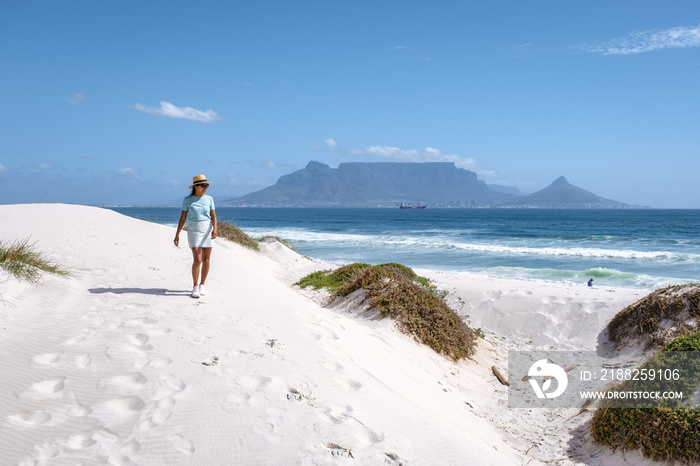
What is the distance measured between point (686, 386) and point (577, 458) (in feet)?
3.94

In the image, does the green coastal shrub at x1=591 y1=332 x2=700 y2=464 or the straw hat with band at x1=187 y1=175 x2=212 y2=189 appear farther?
the straw hat with band at x1=187 y1=175 x2=212 y2=189

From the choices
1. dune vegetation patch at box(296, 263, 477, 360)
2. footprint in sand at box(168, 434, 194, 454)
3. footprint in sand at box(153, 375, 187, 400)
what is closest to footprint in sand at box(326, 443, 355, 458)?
footprint in sand at box(168, 434, 194, 454)

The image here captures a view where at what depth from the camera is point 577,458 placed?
13.8ft

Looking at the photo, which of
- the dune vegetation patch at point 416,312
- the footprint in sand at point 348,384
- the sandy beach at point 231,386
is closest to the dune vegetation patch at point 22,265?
the sandy beach at point 231,386

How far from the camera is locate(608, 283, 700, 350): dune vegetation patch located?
7062mm

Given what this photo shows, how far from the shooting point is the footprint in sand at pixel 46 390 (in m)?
3.45

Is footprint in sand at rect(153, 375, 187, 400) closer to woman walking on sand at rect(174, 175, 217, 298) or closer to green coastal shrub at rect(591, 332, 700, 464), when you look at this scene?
woman walking on sand at rect(174, 175, 217, 298)

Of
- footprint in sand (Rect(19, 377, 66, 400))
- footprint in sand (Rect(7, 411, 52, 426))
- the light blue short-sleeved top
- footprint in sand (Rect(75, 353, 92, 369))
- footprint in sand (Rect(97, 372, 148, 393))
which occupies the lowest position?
footprint in sand (Rect(7, 411, 52, 426))

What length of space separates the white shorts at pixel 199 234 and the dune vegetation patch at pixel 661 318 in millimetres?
7344

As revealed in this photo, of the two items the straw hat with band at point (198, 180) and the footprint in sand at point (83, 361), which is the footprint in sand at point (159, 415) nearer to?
the footprint in sand at point (83, 361)

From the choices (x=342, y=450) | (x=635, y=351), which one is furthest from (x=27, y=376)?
(x=635, y=351)

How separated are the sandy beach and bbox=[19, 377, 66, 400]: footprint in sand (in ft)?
0.05

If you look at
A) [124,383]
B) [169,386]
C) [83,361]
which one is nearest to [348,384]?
[169,386]

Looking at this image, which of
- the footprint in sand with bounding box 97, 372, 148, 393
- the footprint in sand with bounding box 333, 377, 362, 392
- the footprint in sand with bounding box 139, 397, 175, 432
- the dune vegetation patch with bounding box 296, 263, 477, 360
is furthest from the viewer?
the dune vegetation patch with bounding box 296, 263, 477, 360
